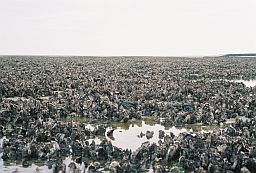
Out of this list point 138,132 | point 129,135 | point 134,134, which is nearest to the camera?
point 129,135

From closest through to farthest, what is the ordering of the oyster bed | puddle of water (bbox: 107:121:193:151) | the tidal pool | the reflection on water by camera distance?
the tidal pool
the oyster bed
puddle of water (bbox: 107:121:193:151)
the reflection on water

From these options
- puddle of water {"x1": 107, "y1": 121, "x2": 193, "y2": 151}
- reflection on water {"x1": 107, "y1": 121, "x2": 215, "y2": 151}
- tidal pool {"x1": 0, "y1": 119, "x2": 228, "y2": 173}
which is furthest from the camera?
reflection on water {"x1": 107, "y1": 121, "x2": 215, "y2": 151}

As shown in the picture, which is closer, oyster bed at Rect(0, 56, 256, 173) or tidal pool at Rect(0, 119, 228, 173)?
tidal pool at Rect(0, 119, 228, 173)

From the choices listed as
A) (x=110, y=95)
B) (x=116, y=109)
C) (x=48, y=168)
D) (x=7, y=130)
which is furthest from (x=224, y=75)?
(x=48, y=168)

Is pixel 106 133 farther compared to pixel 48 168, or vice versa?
pixel 106 133

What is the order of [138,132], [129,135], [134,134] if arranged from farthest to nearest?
[138,132] → [134,134] → [129,135]

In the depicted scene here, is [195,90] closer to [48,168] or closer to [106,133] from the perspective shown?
[106,133]

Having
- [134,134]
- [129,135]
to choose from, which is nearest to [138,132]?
[134,134]

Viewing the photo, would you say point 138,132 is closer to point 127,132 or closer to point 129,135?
point 127,132

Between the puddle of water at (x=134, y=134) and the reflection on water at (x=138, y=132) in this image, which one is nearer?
the puddle of water at (x=134, y=134)

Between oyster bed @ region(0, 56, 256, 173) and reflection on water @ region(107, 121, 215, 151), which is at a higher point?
oyster bed @ region(0, 56, 256, 173)

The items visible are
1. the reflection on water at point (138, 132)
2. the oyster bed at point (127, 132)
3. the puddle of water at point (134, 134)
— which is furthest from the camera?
the reflection on water at point (138, 132)
